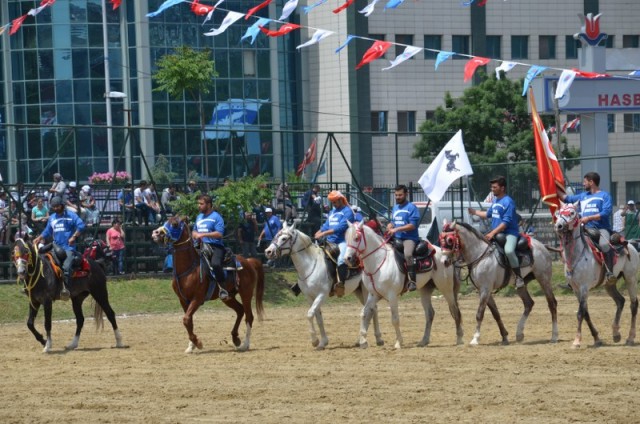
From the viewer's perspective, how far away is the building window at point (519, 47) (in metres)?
56.9

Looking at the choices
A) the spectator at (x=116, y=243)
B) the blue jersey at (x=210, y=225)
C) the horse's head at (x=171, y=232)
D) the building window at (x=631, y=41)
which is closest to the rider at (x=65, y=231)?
the horse's head at (x=171, y=232)

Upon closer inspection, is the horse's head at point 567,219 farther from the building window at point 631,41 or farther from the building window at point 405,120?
the building window at point 631,41

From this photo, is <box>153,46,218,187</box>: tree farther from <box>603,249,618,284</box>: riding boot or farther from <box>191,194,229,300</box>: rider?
<box>603,249,618,284</box>: riding boot

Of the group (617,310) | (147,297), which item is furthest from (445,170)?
(147,297)

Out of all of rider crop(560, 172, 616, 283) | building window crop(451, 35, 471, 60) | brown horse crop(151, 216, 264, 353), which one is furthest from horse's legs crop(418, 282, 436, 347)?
building window crop(451, 35, 471, 60)

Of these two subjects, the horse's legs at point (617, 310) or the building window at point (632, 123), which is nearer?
the horse's legs at point (617, 310)

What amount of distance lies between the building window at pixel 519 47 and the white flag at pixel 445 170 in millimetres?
36629

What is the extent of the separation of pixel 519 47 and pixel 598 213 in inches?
1553

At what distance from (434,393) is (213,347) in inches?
278

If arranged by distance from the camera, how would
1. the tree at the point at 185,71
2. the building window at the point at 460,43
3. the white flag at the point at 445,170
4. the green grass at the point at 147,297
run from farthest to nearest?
the building window at the point at 460,43
the tree at the point at 185,71
the green grass at the point at 147,297
the white flag at the point at 445,170

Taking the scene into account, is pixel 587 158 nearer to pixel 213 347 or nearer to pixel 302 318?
pixel 302 318

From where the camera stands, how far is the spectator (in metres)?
29.7

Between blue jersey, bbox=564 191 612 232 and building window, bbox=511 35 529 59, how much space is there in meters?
38.9

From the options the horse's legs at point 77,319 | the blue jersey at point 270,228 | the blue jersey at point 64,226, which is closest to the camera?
the blue jersey at point 64,226
